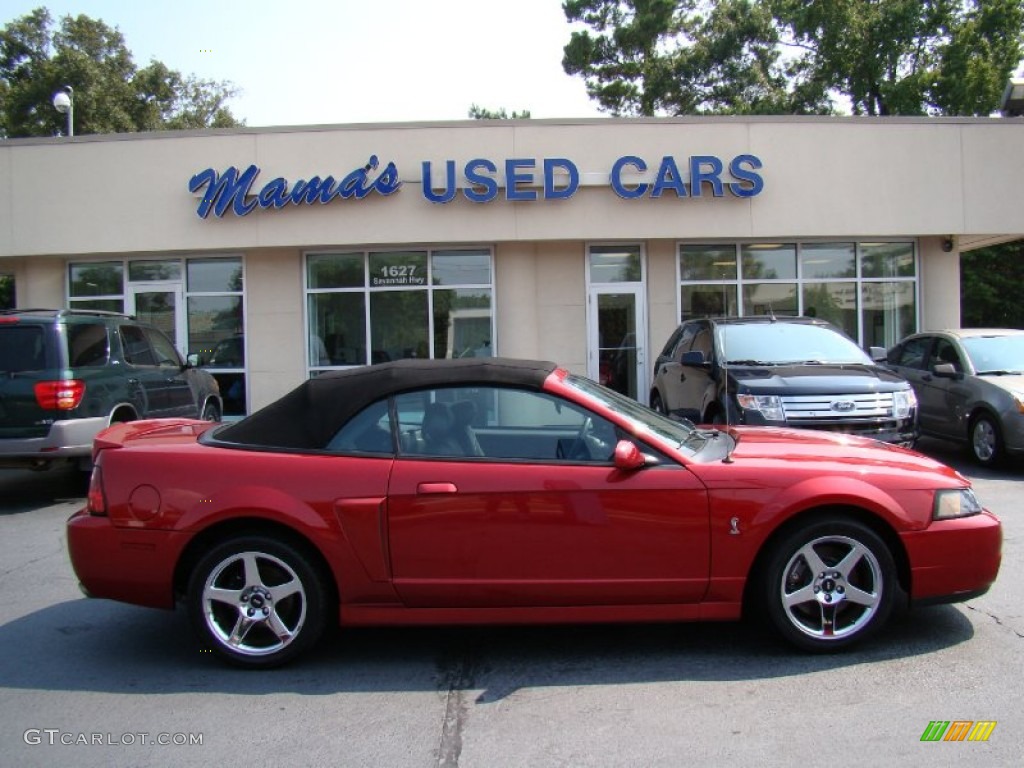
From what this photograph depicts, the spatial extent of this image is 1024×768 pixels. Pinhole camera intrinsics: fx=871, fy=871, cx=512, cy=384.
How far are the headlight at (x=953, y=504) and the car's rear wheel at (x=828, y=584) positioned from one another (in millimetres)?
350

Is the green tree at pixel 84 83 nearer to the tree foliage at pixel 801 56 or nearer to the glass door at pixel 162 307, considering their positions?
the tree foliage at pixel 801 56

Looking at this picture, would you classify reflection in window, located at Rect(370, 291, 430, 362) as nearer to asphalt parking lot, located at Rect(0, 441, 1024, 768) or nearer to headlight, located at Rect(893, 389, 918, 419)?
headlight, located at Rect(893, 389, 918, 419)

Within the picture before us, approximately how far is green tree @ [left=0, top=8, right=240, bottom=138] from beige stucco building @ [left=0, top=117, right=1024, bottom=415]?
2357cm

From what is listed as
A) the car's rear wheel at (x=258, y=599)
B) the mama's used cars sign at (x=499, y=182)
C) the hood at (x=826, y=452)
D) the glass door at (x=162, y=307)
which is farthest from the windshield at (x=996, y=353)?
the glass door at (x=162, y=307)

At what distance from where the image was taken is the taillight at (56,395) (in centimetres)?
833

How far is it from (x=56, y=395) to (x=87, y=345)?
81cm

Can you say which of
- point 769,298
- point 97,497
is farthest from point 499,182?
point 97,497

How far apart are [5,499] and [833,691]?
898cm

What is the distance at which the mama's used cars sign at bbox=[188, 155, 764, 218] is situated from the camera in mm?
13969

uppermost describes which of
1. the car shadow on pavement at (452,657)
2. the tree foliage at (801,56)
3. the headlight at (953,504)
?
the tree foliage at (801,56)

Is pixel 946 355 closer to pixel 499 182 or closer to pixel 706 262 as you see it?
pixel 706 262

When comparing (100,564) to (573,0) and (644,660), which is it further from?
(573,0)

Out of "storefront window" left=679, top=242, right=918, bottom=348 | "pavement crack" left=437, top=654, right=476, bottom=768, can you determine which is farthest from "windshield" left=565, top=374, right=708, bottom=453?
"storefront window" left=679, top=242, right=918, bottom=348

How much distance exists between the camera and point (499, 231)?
14148mm
